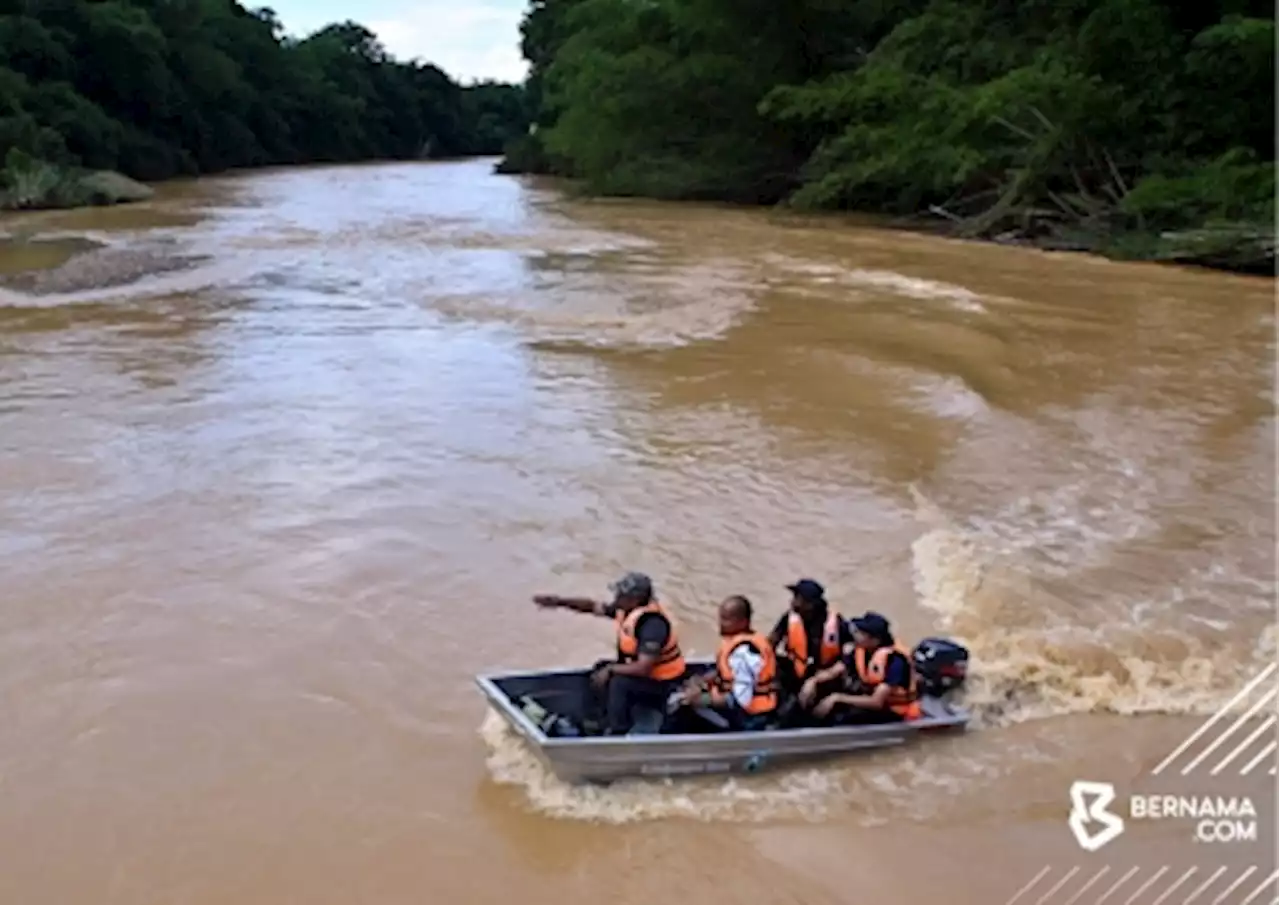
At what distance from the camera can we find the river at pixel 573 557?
21.2ft

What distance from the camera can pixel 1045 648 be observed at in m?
8.45

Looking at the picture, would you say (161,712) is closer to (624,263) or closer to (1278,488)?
(1278,488)

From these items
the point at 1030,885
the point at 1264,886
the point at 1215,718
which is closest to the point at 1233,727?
the point at 1215,718

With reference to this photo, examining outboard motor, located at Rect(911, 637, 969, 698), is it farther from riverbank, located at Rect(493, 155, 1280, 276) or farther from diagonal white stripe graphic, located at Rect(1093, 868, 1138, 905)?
riverbank, located at Rect(493, 155, 1280, 276)

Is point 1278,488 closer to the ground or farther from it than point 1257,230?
closer to the ground

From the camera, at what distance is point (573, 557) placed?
10203 millimetres

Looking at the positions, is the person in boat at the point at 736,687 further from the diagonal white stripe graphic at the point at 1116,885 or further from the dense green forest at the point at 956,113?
the dense green forest at the point at 956,113

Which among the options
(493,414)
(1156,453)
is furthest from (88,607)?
(1156,453)

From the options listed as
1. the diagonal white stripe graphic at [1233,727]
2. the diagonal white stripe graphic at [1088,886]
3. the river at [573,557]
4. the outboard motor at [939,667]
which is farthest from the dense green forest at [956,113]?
the diagonal white stripe graphic at [1088,886]

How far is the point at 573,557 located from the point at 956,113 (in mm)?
20226

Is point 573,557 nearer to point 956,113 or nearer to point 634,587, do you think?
point 634,587

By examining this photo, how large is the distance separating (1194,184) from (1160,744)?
1805 cm

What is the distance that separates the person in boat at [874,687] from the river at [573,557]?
227 mm

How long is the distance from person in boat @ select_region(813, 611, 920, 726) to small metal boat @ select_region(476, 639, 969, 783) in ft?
0.26
